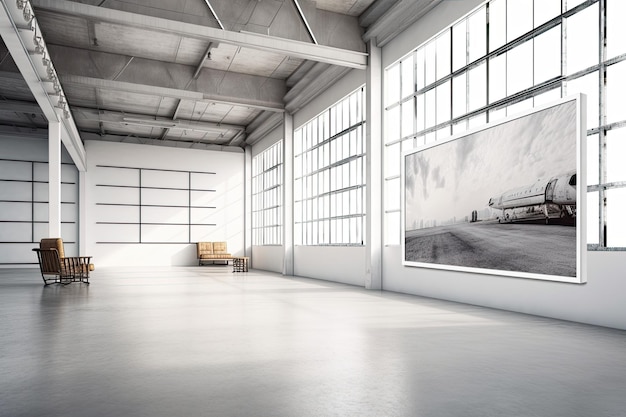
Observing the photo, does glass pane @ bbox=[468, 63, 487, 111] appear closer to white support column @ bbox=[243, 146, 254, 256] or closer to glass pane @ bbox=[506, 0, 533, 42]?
glass pane @ bbox=[506, 0, 533, 42]

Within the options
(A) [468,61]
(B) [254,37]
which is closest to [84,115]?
(B) [254,37]

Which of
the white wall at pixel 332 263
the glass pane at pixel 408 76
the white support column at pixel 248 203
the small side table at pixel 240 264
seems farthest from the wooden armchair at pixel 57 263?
the white support column at pixel 248 203

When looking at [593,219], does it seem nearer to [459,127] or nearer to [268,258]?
[459,127]

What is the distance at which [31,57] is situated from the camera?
11039 mm

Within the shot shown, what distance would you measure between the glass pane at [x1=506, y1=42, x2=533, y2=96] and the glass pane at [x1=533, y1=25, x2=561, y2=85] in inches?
5.7

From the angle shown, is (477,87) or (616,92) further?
(477,87)

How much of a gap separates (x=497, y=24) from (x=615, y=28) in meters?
2.58

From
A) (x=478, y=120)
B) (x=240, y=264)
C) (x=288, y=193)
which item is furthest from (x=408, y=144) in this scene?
(x=240, y=264)

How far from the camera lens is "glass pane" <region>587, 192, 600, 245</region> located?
23.1 feet

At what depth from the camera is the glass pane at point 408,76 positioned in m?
11.7

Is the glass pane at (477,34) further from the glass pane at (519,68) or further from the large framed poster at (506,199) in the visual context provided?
the large framed poster at (506,199)

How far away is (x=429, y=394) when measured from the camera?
12.2 ft

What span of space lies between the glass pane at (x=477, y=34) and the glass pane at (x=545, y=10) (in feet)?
4.00

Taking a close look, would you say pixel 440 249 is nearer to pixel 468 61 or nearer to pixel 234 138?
pixel 468 61
